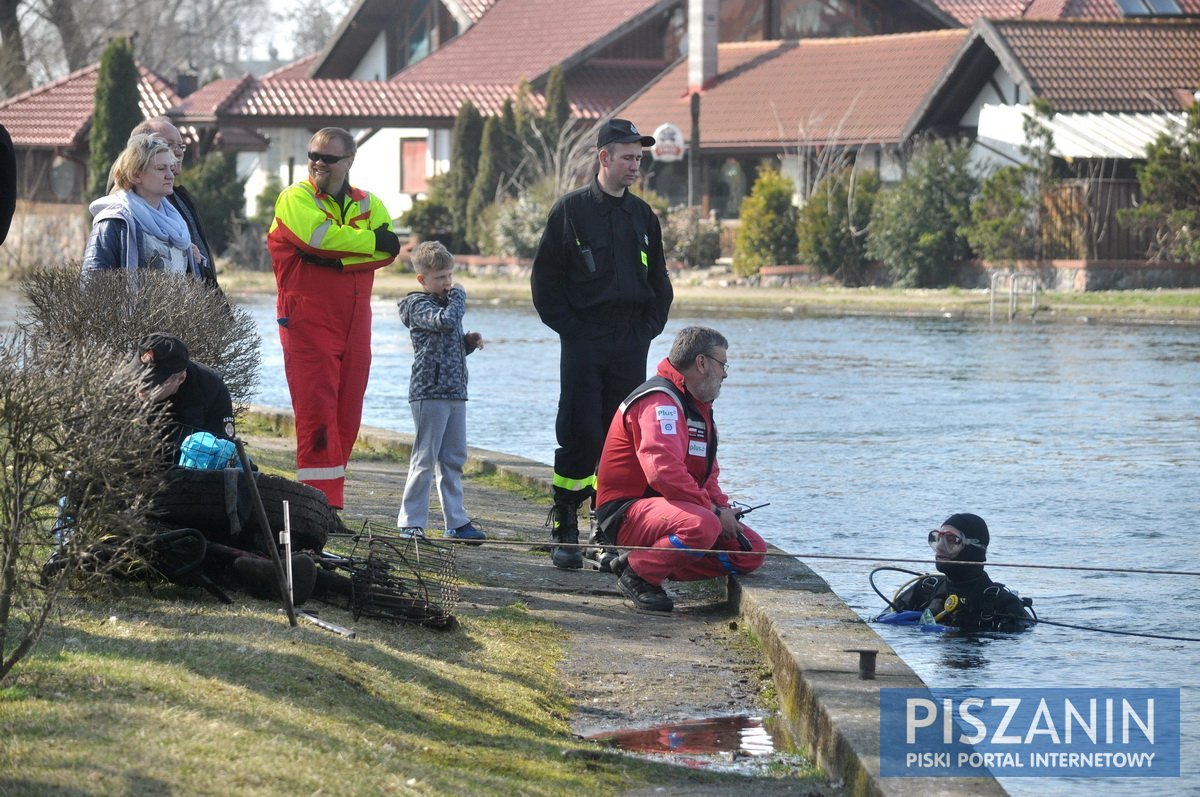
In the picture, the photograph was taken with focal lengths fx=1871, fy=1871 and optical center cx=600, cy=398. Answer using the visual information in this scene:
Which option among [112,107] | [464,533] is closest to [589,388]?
[464,533]

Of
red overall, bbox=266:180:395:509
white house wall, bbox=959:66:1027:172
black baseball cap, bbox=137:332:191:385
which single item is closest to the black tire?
black baseball cap, bbox=137:332:191:385

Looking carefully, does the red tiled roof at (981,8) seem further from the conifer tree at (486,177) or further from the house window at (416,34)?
the house window at (416,34)

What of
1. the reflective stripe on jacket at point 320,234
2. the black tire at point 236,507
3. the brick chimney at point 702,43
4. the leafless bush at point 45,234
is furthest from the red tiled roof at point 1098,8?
the black tire at point 236,507

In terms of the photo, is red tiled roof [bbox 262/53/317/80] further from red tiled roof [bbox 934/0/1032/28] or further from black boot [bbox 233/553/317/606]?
black boot [bbox 233/553/317/606]

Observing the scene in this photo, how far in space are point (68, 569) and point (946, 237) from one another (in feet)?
102

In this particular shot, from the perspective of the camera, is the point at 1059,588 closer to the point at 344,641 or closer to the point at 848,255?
the point at 344,641

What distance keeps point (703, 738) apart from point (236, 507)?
186 cm

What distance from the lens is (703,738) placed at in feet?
20.6

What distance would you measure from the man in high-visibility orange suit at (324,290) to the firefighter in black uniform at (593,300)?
3.23 feet

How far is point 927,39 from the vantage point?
153ft

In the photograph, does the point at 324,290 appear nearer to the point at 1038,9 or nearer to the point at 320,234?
the point at 320,234

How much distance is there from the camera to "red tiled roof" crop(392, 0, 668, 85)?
53.5 m

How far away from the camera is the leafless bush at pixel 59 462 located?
529 cm

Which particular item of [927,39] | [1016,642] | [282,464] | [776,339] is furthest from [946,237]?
[1016,642]
